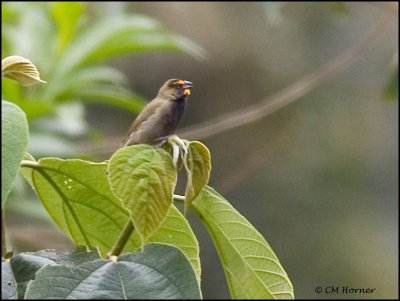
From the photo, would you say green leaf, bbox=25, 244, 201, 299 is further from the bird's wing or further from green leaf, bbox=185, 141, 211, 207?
the bird's wing

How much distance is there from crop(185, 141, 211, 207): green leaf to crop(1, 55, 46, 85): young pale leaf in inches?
6.9

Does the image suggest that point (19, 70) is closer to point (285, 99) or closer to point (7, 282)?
point (7, 282)

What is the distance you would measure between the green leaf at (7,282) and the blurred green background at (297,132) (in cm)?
342

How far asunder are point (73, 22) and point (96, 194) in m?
1.99

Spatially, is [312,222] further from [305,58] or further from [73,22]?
[73,22]

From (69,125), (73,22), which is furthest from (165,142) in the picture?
(73,22)

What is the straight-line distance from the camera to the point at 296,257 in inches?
199

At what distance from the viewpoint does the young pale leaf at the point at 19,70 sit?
93cm

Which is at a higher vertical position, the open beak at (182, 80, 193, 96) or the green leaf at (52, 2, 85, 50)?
the open beak at (182, 80, 193, 96)

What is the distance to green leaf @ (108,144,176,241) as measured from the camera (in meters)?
0.89

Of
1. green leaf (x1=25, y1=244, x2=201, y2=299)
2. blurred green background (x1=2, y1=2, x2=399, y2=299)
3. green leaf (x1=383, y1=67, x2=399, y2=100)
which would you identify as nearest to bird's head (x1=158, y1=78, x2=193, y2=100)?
green leaf (x1=25, y1=244, x2=201, y2=299)

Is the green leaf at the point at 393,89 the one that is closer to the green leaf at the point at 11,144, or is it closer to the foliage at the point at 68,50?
the foliage at the point at 68,50

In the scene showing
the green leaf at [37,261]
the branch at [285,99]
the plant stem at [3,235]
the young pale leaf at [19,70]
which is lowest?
the branch at [285,99]

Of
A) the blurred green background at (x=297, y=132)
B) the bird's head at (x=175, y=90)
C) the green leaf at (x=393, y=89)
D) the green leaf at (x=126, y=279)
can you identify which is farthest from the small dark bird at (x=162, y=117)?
the blurred green background at (x=297, y=132)
